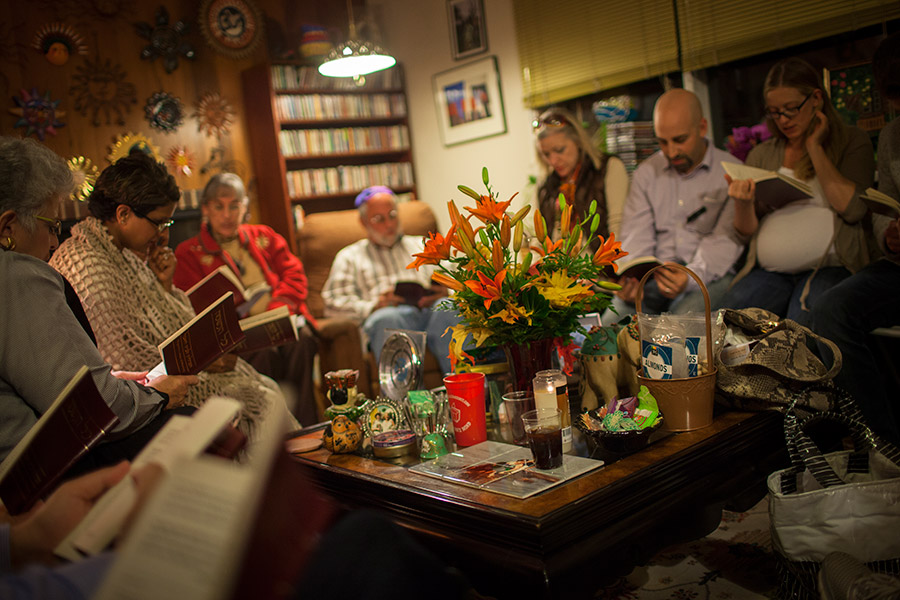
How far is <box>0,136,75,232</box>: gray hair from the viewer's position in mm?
1598

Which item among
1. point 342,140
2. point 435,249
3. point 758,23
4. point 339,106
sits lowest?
point 435,249

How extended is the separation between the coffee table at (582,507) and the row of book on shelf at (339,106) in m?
3.60

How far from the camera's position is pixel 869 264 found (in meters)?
2.53

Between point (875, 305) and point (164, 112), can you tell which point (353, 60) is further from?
point (875, 305)

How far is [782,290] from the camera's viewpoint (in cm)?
276

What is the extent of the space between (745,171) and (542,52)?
6.80ft

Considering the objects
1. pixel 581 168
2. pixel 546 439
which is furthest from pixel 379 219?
pixel 546 439

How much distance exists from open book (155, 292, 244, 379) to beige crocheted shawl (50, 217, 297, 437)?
17 centimetres

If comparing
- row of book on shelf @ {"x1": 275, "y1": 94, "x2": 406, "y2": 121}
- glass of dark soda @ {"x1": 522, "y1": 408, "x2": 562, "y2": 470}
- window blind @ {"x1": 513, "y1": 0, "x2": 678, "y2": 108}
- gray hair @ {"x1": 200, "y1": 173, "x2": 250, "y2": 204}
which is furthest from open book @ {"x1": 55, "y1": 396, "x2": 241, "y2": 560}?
row of book on shelf @ {"x1": 275, "y1": 94, "x2": 406, "y2": 121}

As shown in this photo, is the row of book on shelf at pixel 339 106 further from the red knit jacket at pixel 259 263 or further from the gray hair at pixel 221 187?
the red knit jacket at pixel 259 263

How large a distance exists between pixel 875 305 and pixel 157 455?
7.95 ft

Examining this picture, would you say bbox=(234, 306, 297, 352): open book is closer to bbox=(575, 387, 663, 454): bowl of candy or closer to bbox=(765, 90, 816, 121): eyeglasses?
bbox=(575, 387, 663, 454): bowl of candy

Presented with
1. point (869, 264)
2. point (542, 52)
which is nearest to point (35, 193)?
point (869, 264)

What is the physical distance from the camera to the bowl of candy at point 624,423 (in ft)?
5.14
